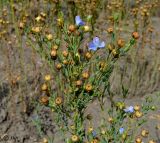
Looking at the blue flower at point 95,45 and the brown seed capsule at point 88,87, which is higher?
the blue flower at point 95,45

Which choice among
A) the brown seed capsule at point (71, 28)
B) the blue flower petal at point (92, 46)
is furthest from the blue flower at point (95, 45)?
the brown seed capsule at point (71, 28)

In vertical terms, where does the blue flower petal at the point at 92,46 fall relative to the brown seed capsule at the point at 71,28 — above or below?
below

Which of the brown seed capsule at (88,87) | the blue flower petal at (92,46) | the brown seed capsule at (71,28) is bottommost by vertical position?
the brown seed capsule at (88,87)

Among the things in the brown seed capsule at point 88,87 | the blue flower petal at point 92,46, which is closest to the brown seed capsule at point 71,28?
the blue flower petal at point 92,46

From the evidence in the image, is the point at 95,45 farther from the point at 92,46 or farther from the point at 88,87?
the point at 88,87

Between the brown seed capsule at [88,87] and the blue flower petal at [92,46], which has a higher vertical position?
the blue flower petal at [92,46]

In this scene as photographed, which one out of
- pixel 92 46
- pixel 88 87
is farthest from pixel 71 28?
pixel 88 87

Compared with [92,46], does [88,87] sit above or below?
below

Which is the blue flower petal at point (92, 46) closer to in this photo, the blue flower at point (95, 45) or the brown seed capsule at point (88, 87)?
the blue flower at point (95, 45)

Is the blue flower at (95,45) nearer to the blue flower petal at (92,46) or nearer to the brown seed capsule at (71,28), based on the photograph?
the blue flower petal at (92,46)

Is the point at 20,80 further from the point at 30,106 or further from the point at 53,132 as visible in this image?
the point at 53,132

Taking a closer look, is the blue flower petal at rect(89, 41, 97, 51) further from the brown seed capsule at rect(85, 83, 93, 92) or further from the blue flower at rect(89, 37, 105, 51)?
the brown seed capsule at rect(85, 83, 93, 92)

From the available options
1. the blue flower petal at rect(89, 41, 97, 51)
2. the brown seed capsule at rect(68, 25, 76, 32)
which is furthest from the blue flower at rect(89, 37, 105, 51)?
the brown seed capsule at rect(68, 25, 76, 32)
